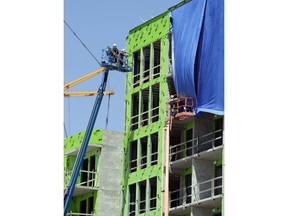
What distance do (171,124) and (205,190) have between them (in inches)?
207

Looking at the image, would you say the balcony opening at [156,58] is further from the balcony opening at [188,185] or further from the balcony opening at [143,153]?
the balcony opening at [188,185]

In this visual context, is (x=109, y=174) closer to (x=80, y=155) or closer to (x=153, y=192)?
(x=80, y=155)

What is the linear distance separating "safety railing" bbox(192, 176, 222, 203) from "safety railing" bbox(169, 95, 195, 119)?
453cm

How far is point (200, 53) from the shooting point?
54500 millimetres

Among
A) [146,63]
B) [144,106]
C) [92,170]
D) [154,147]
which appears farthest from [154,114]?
[92,170]

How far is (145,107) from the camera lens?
60.9 metres

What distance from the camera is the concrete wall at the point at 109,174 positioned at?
65.9m

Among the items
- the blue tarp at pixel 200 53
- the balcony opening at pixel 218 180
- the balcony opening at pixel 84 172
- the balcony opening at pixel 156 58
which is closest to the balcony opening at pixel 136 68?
the balcony opening at pixel 156 58

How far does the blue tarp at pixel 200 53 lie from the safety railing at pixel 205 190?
4.63 m

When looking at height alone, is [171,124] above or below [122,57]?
below
